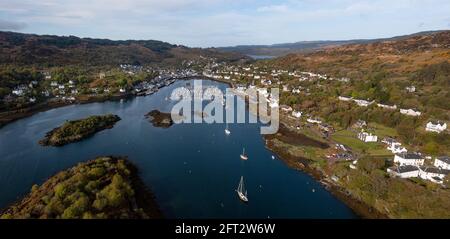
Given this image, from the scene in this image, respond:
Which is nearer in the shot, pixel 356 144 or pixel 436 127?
pixel 356 144

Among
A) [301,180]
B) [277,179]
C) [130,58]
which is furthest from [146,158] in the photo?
[130,58]

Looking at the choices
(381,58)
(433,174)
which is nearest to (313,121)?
(433,174)

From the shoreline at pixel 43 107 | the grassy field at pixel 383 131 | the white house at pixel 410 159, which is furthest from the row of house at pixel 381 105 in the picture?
the shoreline at pixel 43 107

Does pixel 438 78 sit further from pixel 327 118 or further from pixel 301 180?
pixel 301 180

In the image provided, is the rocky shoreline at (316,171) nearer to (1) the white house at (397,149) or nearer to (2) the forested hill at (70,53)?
(1) the white house at (397,149)

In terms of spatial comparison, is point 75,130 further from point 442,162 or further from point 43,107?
point 442,162
